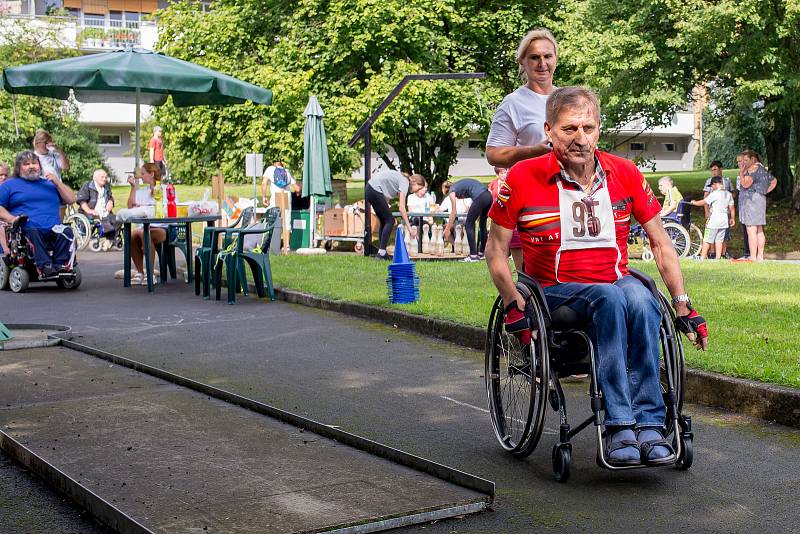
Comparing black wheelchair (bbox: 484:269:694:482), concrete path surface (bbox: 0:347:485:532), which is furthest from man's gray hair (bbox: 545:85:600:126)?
concrete path surface (bbox: 0:347:485:532)

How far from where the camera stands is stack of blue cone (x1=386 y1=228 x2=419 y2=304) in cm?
1135

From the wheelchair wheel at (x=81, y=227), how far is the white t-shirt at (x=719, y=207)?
1272 centimetres

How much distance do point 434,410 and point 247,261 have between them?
7.18m

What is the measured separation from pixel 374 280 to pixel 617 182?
9.32 m

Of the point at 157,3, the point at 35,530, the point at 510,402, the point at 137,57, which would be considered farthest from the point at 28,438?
the point at 157,3

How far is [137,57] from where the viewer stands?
15.4m

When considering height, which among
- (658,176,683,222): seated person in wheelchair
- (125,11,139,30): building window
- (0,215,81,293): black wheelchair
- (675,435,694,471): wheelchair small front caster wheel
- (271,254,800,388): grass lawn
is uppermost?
(125,11,139,30): building window

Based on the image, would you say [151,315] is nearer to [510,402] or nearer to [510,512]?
[510,402]

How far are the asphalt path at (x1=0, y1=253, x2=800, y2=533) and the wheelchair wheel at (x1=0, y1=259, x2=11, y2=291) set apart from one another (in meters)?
2.15

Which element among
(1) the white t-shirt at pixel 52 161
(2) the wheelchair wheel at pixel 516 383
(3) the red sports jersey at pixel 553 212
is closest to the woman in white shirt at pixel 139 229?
(1) the white t-shirt at pixel 52 161

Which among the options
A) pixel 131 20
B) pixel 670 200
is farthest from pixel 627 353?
pixel 131 20

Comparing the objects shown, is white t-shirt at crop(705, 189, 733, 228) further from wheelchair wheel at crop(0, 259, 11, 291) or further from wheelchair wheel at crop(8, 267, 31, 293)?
wheelchair wheel at crop(0, 259, 11, 291)

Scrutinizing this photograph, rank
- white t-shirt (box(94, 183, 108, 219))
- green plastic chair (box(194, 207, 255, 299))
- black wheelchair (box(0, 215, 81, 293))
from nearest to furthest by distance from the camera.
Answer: green plastic chair (box(194, 207, 255, 299)) < black wheelchair (box(0, 215, 81, 293)) < white t-shirt (box(94, 183, 108, 219))

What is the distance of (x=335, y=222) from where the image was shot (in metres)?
23.0
